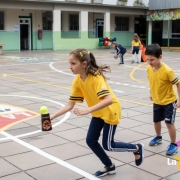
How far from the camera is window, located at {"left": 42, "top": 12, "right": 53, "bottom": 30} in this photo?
30.8 m

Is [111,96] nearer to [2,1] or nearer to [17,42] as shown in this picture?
[2,1]

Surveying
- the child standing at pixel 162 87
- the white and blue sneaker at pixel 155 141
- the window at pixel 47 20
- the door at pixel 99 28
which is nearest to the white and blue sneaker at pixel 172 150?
the child standing at pixel 162 87

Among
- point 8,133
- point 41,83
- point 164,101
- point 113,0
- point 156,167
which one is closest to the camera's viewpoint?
point 156,167

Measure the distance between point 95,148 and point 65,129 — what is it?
7.51 ft

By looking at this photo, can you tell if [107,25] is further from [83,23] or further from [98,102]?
[98,102]

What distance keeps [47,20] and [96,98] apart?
2808cm

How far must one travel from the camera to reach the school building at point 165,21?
101ft

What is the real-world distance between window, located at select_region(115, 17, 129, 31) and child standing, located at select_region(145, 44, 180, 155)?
31.4m

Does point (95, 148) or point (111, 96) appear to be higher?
point (111, 96)

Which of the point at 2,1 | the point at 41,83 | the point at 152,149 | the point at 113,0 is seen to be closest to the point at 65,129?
the point at 152,149

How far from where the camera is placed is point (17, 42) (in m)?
29.6

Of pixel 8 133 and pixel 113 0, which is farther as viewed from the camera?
pixel 113 0

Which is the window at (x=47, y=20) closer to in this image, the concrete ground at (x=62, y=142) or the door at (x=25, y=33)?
the door at (x=25, y=33)

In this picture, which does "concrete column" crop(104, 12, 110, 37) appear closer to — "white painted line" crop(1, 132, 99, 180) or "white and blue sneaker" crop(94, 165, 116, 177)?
"white painted line" crop(1, 132, 99, 180)
